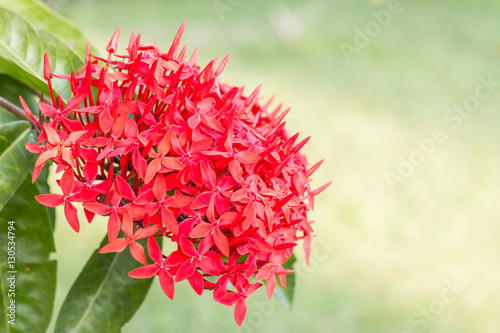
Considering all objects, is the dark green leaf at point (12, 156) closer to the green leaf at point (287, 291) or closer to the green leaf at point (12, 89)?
the green leaf at point (12, 89)

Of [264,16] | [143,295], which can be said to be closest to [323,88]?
[264,16]
